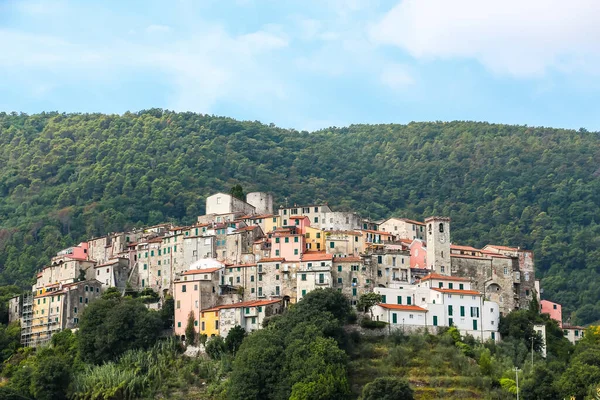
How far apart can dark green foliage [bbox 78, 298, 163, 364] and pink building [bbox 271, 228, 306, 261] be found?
1136 cm

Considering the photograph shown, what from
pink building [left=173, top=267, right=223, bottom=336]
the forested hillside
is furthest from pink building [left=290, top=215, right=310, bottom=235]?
the forested hillside

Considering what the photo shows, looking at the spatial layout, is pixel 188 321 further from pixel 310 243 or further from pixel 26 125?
pixel 26 125

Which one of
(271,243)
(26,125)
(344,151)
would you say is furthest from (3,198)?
(271,243)

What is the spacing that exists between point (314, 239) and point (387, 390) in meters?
22.9

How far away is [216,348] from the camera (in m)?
77.5

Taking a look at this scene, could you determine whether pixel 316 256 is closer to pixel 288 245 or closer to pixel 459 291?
pixel 288 245

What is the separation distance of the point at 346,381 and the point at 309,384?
296 centimetres

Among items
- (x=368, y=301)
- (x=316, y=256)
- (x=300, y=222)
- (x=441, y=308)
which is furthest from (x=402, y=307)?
(x=300, y=222)

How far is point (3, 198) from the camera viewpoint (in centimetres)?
14262

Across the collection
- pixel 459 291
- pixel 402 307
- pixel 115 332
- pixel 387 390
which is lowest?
pixel 387 390

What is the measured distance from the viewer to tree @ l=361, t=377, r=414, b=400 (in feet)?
219

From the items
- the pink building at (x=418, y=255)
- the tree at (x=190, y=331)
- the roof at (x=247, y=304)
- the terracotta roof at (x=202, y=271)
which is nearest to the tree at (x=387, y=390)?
the roof at (x=247, y=304)

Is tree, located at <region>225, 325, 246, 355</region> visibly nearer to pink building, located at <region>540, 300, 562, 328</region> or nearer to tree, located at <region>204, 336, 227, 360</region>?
tree, located at <region>204, 336, 227, 360</region>

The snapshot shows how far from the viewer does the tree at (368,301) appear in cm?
7844
